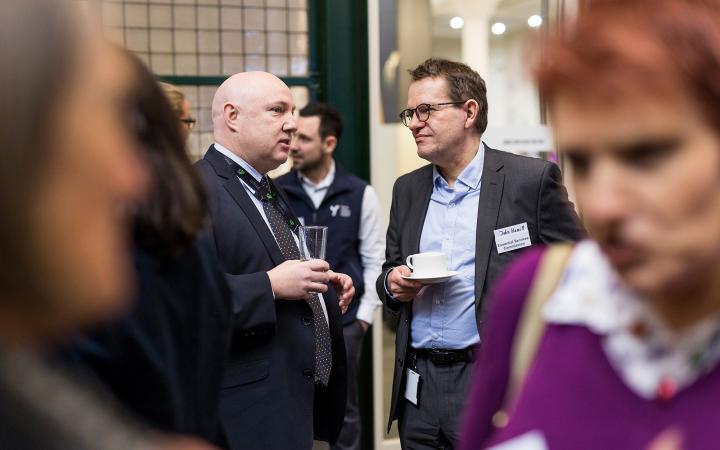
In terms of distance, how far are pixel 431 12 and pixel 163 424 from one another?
4.12 meters

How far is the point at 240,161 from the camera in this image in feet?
11.1

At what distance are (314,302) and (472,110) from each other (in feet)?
3.83

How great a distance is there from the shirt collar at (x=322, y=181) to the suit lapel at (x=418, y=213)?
1395 millimetres

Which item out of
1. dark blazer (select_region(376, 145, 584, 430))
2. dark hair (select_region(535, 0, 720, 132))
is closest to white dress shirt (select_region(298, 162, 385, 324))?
dark blazer (select_region(376, 145, 584, 430))

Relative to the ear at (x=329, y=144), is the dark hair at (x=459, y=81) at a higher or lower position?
higher

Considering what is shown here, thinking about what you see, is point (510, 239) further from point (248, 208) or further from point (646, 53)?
point (646, 53)

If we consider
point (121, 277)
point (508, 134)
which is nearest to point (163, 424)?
point (121, 277)

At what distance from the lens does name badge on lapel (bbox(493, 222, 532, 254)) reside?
11.1ft

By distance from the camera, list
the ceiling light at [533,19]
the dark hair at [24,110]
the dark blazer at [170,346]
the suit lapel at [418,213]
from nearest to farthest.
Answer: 1. the dark hair at [24,110]
2. the dark blazer at [170,346]
3. the suit lapel at [418,213]
4. the ceiling light at [533,19]

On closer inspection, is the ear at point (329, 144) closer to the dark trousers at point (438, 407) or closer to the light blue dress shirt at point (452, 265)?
the light blue dress shirt at point (452, 265)

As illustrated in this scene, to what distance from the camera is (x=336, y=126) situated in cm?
502

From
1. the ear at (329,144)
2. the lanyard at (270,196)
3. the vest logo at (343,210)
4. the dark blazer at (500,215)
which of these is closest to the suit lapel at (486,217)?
the dark blazer at (500,215)

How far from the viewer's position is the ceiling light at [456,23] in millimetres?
5102

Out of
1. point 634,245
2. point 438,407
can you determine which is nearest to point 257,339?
point 438,407
